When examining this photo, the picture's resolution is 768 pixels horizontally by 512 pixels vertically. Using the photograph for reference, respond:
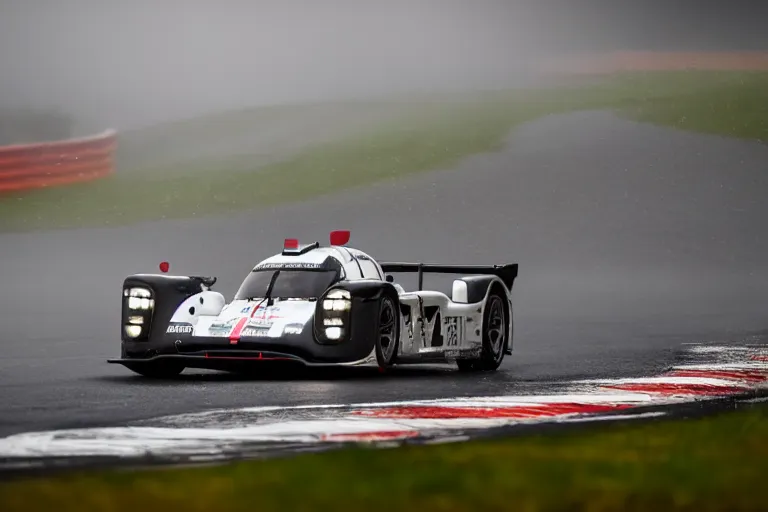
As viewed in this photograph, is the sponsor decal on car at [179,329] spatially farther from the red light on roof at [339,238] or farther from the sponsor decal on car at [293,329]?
the red light on roof at [339,238]

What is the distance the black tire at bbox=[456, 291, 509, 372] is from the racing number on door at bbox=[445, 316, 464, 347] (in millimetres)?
449

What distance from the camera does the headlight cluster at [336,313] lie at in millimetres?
13656

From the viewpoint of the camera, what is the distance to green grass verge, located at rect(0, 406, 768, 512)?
262 inches

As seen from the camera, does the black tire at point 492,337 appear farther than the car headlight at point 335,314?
Yes

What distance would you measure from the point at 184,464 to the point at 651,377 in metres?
7.25

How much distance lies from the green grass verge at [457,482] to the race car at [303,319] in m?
4.97

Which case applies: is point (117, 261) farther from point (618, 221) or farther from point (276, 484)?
point (276, 484)

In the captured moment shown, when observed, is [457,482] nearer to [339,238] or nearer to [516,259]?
[339,238]

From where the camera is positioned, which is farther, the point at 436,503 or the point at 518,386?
the point at 518,386

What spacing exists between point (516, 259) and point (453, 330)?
31012 millimetres

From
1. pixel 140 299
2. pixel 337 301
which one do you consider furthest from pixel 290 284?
pixel 140 299

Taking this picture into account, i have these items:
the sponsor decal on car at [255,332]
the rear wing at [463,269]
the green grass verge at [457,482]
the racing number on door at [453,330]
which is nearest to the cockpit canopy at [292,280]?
the sponsor decal on car at [255,332]

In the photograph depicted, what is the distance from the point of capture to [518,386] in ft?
43.7

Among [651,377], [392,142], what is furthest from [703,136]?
[651,377]
